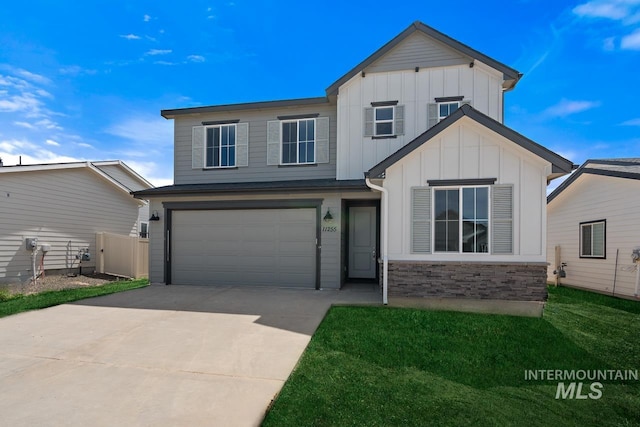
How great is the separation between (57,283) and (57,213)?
317 cm

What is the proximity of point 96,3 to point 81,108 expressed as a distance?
6850 millimetres

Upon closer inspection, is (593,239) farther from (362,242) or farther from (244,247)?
(244,247)

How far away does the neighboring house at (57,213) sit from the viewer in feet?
37.2

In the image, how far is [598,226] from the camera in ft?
36.8

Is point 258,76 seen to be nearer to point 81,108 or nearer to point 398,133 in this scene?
point 398,133

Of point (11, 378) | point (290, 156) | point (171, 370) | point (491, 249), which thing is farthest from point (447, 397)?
point (290, 156)

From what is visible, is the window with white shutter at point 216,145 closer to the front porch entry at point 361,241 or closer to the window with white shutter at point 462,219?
the front porch entry at point 361,241

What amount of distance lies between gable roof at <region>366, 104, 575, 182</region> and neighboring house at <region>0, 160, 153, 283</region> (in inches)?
496

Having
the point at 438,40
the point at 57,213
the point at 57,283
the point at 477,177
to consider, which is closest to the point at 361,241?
the point at 477,177

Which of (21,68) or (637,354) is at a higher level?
(21,68)

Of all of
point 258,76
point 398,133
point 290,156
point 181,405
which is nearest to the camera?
point 181,405

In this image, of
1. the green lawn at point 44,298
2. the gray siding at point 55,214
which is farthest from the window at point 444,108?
the gray siding at point 55,214

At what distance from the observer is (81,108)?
14.6 m

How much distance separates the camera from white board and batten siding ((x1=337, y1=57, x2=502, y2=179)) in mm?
9867
